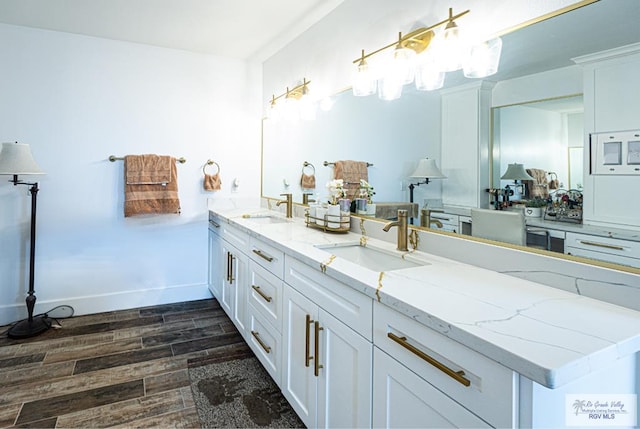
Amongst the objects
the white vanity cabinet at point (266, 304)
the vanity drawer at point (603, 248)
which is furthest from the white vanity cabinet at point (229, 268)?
the vanity drawer at point (603, 248)

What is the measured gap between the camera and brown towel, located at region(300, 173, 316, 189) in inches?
113

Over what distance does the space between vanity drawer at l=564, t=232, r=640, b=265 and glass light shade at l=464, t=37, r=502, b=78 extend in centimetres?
70

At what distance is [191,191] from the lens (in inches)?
136

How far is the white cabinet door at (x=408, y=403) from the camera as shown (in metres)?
0.89

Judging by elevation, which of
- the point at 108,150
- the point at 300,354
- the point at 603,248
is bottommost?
the point at 300,354

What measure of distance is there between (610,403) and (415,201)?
111 cm

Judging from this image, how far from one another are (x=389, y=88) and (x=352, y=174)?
59cm

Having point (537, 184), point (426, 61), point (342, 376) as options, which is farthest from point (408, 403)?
point (426, 61)

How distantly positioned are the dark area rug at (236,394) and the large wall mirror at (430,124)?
1.24m

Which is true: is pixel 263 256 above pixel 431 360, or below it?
above

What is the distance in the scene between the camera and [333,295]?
55.1 inches

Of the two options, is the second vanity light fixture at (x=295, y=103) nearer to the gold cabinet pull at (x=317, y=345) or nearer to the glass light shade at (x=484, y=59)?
the glass light shade at (x=484, y=59)

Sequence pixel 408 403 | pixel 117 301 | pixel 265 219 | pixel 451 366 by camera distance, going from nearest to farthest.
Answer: pixel 451 366
pixel 408 403
pixel 265 219
pixel 117 301

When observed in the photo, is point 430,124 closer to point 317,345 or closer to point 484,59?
point 484,59
